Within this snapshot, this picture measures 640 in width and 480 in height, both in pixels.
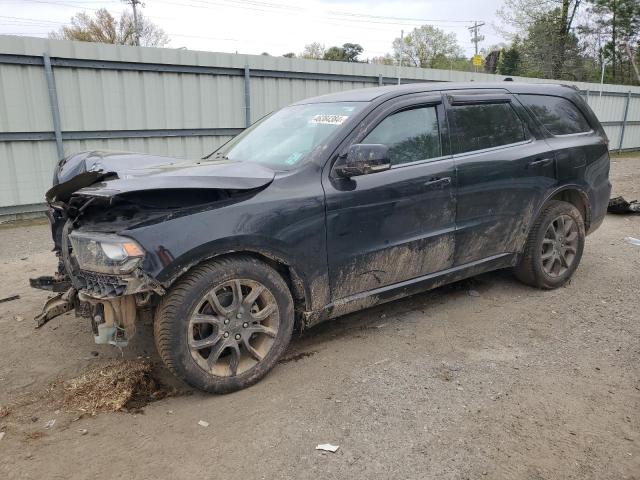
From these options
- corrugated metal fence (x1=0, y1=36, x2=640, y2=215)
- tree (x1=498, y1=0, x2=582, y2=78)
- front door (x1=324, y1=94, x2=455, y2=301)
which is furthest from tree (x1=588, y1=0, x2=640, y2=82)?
front door (x1=324, y1=94, x2=455, y2=301)

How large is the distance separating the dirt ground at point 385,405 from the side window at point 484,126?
1423 millimetres

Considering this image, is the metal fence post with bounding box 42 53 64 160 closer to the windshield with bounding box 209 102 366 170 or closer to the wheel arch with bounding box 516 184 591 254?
the windshield with bounding box 209 102 366 170

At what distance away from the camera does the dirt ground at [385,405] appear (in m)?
2.44

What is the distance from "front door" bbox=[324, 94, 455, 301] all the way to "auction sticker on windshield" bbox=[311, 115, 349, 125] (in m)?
Answer: 0.17

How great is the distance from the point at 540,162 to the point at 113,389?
3784 mm

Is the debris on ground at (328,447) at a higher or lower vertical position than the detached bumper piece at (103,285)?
lower

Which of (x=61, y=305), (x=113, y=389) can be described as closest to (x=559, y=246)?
(x=113, y=389)

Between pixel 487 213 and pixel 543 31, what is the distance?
36.6 m

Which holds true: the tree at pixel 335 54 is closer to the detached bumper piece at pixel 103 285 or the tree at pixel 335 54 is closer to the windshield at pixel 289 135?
the windshield at pixel 289 135

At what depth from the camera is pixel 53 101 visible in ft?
27.1

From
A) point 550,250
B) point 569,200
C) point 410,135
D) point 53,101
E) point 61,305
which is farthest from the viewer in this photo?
point 53,101

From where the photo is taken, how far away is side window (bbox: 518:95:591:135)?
4.55 m

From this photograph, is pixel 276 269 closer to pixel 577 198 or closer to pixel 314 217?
pixel 314 217

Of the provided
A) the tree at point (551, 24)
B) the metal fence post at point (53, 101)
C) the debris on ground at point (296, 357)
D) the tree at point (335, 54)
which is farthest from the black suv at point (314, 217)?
the tree at point (335, 54)
